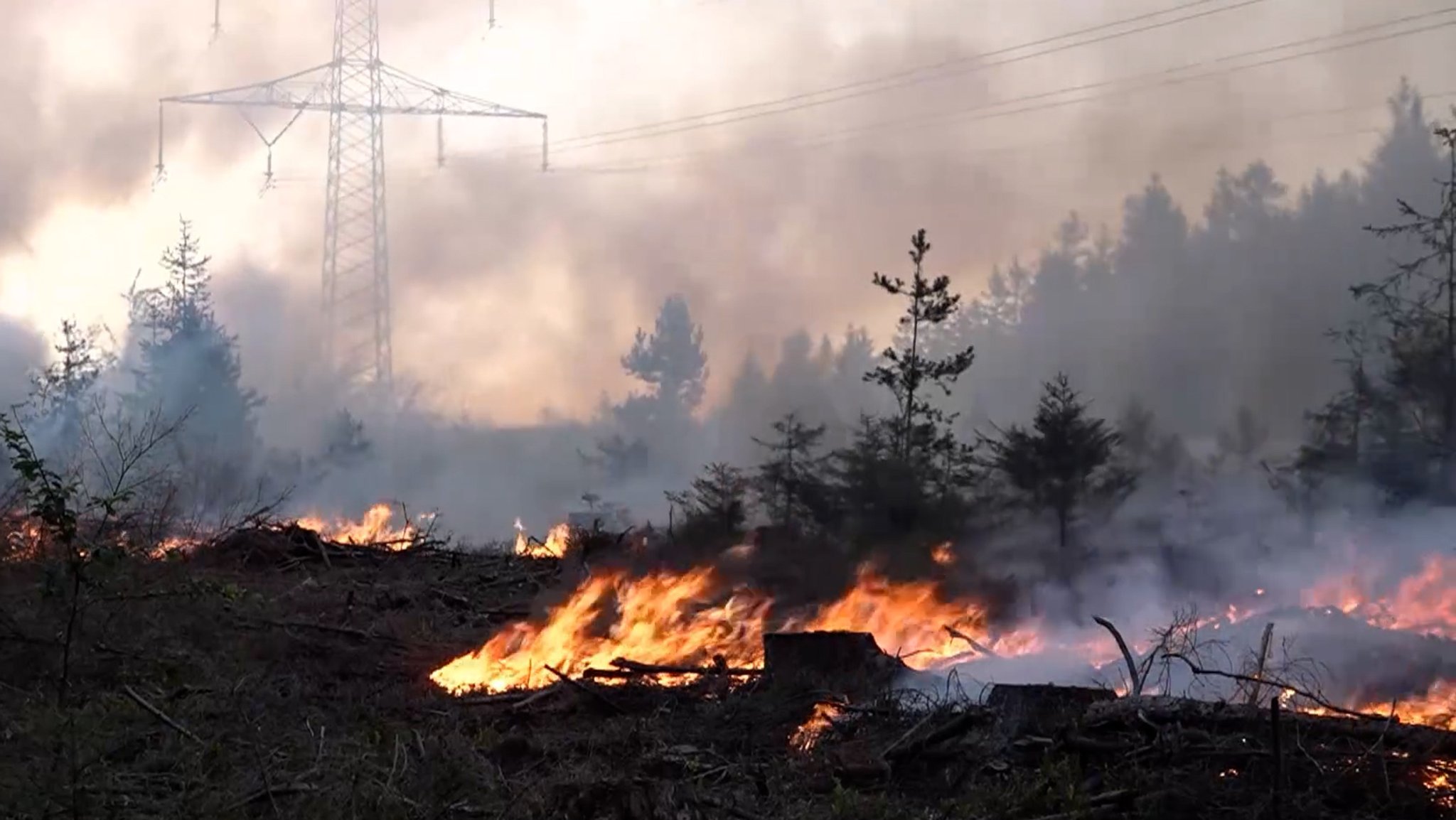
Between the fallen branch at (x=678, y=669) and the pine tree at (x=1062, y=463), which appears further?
the pine tree at (x=1062, y=463)

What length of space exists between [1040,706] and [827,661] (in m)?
2.99

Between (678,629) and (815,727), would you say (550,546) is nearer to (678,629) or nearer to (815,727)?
(678,629)

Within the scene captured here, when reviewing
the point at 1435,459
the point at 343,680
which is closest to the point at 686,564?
the point at 343,680

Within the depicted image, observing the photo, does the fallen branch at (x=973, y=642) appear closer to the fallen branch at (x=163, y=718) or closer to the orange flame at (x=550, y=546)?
the fallen branch at (x=163, y=718)

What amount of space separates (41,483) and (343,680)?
26.5ft

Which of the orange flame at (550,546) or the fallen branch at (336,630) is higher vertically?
the fallen branch at (336,630)

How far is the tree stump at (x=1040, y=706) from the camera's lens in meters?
9.93

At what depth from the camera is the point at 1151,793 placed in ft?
27.4

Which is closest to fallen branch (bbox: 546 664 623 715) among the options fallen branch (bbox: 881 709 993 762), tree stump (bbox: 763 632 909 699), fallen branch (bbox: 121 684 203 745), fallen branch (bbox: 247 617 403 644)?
tree stump (bbox: 763 632 909 699)

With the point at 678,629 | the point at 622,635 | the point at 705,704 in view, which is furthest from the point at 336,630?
the point at 705,704

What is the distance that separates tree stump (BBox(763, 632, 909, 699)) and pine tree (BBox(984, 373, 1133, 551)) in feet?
45.3

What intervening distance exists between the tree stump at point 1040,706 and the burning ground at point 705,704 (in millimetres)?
26

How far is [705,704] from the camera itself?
12.5 metres

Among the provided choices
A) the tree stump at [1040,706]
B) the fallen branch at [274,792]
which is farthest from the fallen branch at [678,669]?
the fallen branch at [274,792]
